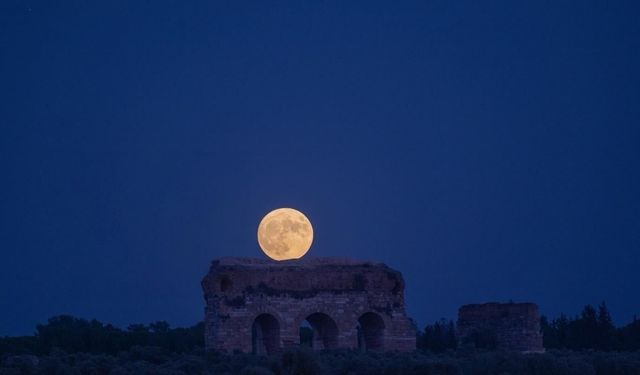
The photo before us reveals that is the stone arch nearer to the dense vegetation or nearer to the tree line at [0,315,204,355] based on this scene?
the dense vegetation

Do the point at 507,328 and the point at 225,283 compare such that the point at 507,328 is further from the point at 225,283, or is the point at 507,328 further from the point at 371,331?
the point at 225,283

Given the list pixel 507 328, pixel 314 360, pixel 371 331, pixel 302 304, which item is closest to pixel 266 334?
pixel 302 304

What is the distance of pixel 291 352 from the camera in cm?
2186

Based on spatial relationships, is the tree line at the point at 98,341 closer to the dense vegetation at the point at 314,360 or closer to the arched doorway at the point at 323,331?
the dense vegetation at the point at 314,360

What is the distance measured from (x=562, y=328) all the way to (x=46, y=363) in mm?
27383

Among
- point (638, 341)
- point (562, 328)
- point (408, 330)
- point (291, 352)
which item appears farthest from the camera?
point (562, 328)

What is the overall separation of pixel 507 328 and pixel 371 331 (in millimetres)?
4949

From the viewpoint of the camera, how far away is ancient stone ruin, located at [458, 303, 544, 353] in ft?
112

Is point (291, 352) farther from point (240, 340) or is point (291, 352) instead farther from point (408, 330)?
point (408, 330)

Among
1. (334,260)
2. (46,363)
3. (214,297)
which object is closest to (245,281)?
(214,297)

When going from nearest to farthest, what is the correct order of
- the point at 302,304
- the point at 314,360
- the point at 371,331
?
the point at 314,360 < the point at 302,304 < the point at 371,331

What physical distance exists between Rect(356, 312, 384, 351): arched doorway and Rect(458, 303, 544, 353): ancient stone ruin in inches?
134

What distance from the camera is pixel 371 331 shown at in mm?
32719

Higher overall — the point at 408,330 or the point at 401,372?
the point at 408,330
